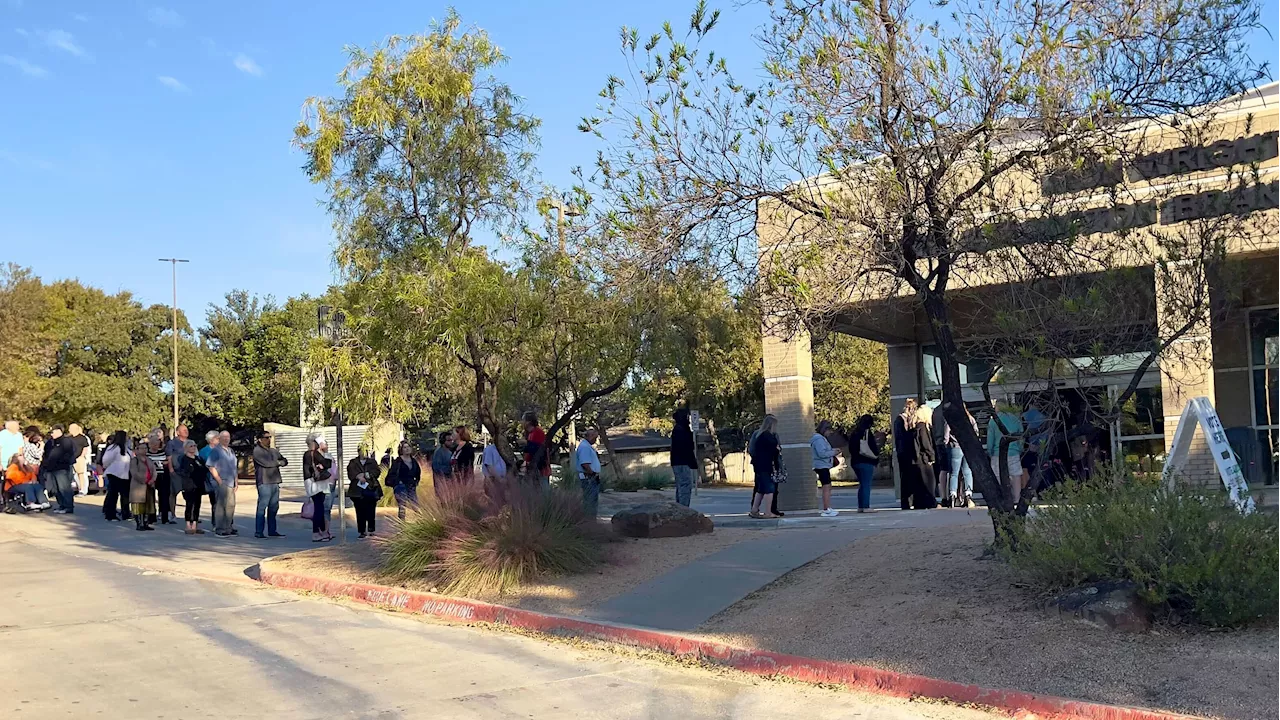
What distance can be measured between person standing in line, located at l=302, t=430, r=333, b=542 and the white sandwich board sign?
11.1 meters

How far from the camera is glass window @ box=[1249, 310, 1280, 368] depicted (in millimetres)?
19031

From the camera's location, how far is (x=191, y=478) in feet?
56.9

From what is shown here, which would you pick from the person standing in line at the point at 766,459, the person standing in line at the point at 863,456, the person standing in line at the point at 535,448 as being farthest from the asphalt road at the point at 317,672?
the person standing in line at the point at 863,456

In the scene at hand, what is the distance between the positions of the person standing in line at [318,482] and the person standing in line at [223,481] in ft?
3.91

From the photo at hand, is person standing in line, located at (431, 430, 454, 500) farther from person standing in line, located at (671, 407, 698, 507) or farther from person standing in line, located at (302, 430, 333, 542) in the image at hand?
person standing in line, located at (671, 407, 698, 507)

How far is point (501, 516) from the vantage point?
1131 centimetres

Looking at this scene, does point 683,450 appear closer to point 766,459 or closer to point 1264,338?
point 766,459

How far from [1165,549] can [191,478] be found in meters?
14.3

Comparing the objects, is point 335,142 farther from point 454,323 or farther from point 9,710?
point 9,710

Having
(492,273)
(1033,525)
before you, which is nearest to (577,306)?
(492,273)

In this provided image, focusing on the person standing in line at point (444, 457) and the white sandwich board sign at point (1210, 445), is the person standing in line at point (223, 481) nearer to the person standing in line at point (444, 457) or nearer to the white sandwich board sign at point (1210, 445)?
the person standing in line at point (444, 457)

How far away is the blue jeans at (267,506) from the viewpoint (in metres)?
16.8

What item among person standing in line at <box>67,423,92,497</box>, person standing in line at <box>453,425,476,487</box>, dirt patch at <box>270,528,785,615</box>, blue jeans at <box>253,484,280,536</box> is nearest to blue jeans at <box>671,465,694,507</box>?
dirt patch at <box>270,528,785,615</box>

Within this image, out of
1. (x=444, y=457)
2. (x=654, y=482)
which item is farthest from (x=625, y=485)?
(x=444, y=457)
